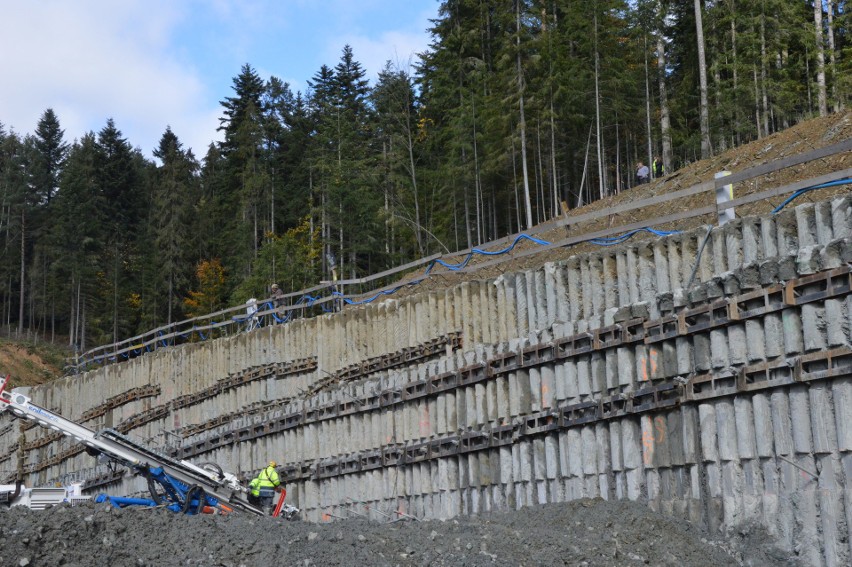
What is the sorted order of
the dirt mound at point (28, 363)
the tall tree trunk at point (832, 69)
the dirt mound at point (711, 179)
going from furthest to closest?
the dirt mound at point (28, 363) < the tall tree trunk at point (832, 69) < the dirt mound at point (711, 179)

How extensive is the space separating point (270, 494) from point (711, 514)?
821cm

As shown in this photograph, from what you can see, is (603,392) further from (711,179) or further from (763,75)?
(763,75)

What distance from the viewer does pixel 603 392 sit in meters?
12.8

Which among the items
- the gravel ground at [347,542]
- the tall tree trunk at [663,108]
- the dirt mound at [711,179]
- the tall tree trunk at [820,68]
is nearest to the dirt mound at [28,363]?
the dirt mound at [711,179]

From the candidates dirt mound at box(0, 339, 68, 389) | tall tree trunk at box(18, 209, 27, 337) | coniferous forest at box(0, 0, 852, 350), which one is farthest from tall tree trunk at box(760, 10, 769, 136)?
tall tree trunk at box(18, 209, 27, 337)

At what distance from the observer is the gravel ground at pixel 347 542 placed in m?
9.58

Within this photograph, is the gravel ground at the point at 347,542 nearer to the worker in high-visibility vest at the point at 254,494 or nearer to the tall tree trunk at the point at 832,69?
the worker in high-visibility vest at the point at 254,494

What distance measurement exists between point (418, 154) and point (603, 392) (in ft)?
126

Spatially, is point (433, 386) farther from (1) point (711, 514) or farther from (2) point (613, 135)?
(2) point (613, 135)

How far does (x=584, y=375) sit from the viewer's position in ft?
43.0

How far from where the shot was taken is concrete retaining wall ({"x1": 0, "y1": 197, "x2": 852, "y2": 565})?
407 inches

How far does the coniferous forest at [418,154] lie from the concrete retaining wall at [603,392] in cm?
1466

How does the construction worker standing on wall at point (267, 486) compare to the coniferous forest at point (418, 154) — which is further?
the coniferous forest at point (418, 154)

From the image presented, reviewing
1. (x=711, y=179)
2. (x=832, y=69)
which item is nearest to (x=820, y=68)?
(x=832, y=69)
